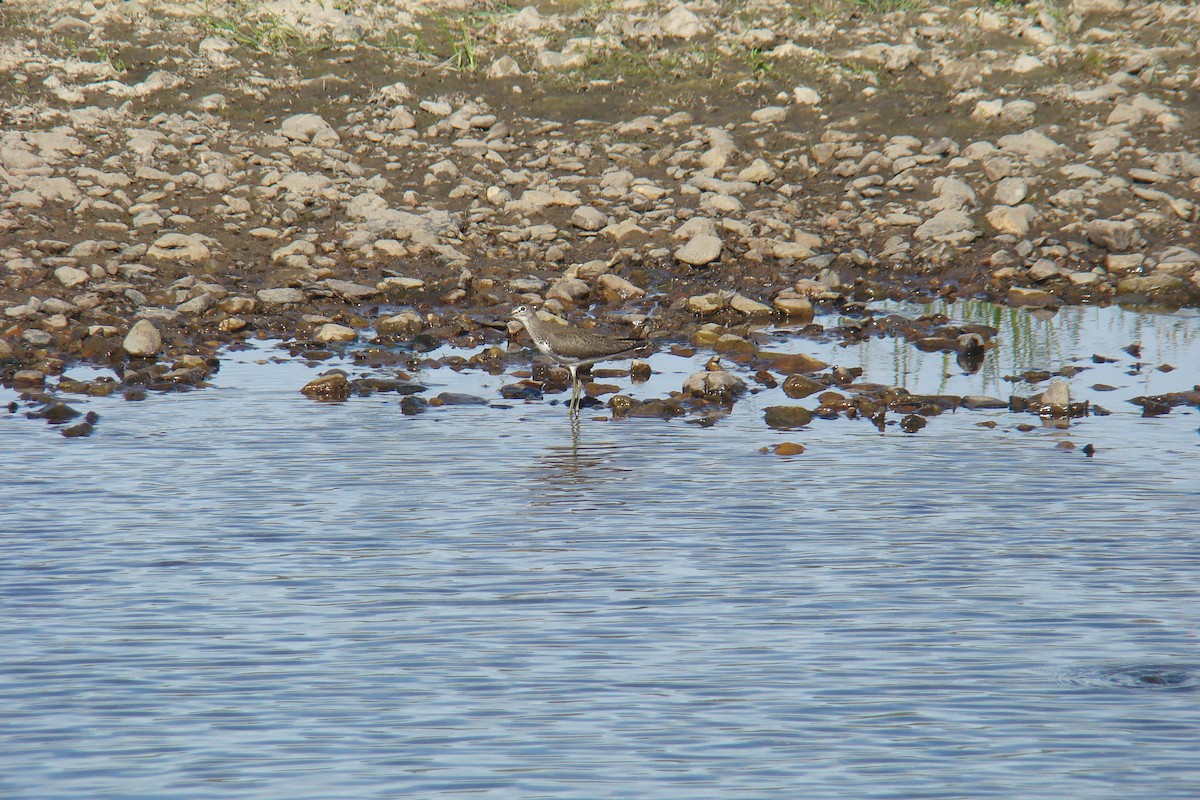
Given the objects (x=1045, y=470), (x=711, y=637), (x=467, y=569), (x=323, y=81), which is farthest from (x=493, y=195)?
(x=711, y=637)

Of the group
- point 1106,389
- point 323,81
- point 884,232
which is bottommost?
point 1106,389

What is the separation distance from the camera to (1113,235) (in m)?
17.4

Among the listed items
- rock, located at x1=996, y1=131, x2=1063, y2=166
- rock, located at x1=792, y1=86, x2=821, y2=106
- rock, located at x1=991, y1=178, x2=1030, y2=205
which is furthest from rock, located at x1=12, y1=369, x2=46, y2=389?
rock, located at x1=996, y1=131, x2=1063, y2=166

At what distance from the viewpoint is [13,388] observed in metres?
13.4

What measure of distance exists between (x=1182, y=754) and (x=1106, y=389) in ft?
24.9

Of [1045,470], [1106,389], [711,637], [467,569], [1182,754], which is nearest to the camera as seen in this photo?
[1182,754]

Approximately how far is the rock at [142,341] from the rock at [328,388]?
5.82 feet

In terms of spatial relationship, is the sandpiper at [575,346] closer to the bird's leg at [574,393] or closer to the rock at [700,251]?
the bird's leg at [574,393]

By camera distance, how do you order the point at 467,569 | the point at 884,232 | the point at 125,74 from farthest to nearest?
the point at 125,74 < the point at 884,232 < the point at 467,569

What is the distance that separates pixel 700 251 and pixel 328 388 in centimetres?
498

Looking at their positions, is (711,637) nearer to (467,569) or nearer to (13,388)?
(467,569)

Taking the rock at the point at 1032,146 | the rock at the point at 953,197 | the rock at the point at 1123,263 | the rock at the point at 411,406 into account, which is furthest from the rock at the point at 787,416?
the rock at the point at 1032,146

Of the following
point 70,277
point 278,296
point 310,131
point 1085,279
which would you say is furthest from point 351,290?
point 1085,279

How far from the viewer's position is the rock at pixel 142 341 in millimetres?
14211
